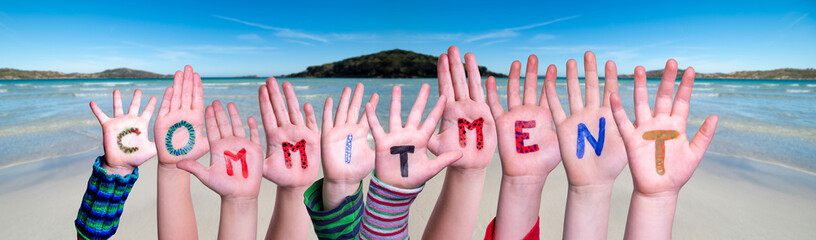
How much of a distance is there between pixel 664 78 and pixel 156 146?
2.55 meters

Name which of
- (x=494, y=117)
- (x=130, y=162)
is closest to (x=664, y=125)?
(x=494, y=117)

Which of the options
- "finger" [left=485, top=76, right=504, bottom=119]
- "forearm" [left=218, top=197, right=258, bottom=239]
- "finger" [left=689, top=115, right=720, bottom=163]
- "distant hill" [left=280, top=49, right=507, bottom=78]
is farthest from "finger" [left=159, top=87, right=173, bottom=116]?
"distant hill" [left=280, top=49, right=507, bottom=78]

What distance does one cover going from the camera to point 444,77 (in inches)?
69.3

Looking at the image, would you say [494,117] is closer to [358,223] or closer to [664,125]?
[664,125]

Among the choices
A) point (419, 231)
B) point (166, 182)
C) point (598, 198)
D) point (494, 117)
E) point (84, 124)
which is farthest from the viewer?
point (84, 124)

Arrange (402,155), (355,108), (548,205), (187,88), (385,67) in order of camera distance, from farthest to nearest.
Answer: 1. (385,67)
2. (548,205)
3. (187,88)
4. (355,108)
5. (402,155)

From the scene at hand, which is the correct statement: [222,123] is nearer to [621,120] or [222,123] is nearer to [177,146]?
[177,146]

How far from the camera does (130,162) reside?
206 centimetres

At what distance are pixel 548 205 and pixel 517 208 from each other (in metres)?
1.90

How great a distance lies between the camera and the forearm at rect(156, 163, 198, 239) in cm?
199

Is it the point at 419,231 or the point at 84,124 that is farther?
the point at 84,124

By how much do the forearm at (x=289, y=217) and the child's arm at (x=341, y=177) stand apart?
0.20 metres

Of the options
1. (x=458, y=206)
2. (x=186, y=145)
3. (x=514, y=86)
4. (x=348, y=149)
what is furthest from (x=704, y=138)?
(x=186, y=145)

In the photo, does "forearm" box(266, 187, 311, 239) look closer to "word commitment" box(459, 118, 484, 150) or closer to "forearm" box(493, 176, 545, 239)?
"word commitment" box(459, 118, 484, 150)
